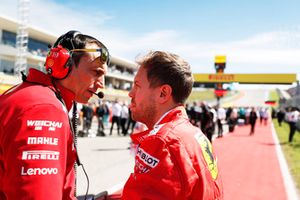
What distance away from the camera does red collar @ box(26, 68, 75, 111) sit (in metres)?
1.73

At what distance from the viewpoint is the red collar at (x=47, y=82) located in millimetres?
1732

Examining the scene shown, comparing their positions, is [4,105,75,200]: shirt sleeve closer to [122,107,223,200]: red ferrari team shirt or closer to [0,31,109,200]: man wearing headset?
[0,31,109,200]: man wearing headset

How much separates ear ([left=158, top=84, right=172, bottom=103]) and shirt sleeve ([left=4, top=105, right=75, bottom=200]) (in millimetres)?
490

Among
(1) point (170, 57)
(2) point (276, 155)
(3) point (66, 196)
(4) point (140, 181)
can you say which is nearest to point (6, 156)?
(3) point (66, 196)

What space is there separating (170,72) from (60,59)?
0.62 m

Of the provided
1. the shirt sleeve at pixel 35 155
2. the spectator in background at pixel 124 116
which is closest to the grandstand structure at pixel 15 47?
the spectator in background at pixel 124 116

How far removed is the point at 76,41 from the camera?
206cm

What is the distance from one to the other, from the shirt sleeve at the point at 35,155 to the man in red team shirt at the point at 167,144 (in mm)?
315

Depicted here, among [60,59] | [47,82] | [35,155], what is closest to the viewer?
[35,155]

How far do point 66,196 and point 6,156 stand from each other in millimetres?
419

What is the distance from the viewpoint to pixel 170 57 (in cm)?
165

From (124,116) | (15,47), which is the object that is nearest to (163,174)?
(124,116)

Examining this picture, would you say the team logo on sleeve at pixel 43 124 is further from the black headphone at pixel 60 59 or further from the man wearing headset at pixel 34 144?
the black headphone at pixel 60 59

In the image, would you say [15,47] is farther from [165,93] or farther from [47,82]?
[165,93]
